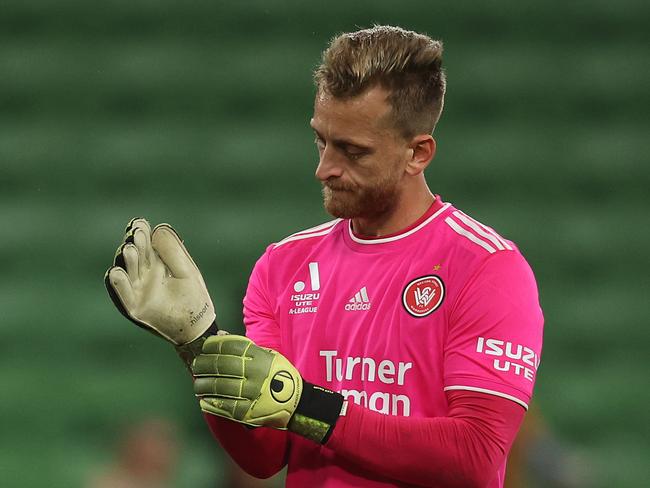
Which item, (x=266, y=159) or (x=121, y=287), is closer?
(x=121, y=287)

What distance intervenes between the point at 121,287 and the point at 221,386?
206 mm

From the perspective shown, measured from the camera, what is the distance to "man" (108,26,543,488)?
160 cm

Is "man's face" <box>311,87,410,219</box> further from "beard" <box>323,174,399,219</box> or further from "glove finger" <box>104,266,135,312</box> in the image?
"glove finger" <box>104,266,135,312</box>

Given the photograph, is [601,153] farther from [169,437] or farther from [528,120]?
[169,437]

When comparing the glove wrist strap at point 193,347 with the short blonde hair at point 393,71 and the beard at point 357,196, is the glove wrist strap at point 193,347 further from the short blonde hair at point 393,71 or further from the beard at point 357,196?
the short blonde hair at point 393,71

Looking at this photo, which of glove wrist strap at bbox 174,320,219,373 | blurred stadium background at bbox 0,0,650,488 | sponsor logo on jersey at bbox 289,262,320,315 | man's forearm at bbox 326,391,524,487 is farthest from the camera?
blurred stadium background at bbox 0,0,650,488

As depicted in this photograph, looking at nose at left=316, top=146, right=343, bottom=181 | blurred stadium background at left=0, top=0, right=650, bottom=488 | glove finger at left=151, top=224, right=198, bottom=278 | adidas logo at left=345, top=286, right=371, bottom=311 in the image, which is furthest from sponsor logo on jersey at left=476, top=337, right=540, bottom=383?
blurred stadium background at left=0, top=0, right=650, bottom=488

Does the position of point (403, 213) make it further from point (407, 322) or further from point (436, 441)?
point (436, 441)

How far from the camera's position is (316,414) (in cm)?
160

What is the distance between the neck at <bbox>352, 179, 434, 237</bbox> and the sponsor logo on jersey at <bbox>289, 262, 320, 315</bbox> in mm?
118

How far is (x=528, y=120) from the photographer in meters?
4.29

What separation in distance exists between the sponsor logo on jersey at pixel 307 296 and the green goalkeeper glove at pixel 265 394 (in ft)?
0.60

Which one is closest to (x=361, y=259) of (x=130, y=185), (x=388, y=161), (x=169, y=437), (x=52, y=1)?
(x=388, y=161)

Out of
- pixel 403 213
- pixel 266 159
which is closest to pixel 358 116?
pixel 403 213
